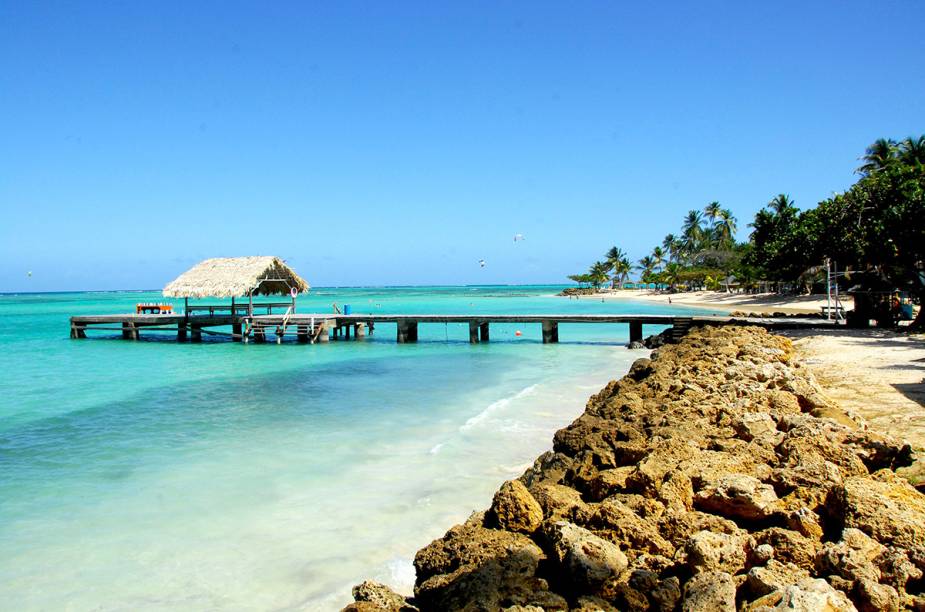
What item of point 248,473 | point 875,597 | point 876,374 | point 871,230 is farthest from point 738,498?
point 871,230

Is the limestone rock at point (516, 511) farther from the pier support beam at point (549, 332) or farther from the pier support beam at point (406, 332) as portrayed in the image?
the pier support beam at point (406, 332)

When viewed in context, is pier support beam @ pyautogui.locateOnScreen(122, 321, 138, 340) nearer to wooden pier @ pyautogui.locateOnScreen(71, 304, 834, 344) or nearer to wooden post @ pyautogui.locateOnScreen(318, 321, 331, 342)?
wooden pier @ pyautogui.locateOnScreen(71, 304, 834, 344)

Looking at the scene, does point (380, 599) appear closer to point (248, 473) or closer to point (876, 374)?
point (248, 473)

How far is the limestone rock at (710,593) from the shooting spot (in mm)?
3291

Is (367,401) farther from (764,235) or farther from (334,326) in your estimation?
(764,235)

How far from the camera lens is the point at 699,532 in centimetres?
412

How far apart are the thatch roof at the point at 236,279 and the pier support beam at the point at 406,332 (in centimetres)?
593

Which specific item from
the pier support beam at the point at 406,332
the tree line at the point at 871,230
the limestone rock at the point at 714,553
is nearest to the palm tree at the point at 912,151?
the tree line at the point at 871,230

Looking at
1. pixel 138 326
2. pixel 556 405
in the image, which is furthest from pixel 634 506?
pixel 138 326

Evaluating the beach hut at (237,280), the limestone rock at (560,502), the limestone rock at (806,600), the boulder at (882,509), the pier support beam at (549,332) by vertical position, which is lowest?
the pier support beam at (549,332)

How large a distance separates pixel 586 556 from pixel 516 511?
3.05 feet

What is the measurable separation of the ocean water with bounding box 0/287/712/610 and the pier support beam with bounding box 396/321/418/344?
9.04 meters

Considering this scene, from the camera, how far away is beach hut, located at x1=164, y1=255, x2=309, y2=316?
94.8ft

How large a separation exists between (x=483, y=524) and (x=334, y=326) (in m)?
26.3
